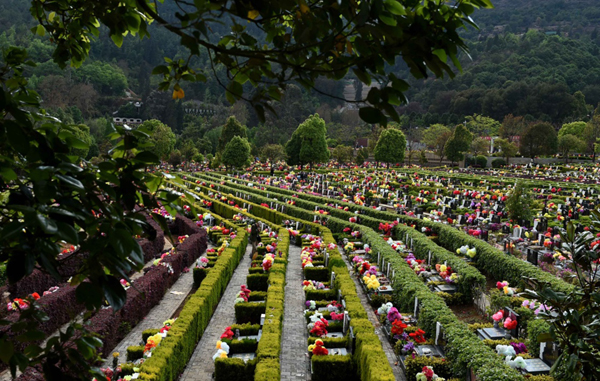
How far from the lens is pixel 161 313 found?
42.0 ft

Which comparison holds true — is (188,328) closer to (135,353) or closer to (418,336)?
(135,353)

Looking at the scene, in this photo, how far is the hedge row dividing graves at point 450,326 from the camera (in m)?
6.84

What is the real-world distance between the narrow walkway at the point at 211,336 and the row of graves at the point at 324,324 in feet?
6.86

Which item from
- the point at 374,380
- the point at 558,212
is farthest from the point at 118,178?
the point at 558,212

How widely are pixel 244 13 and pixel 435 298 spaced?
8.99 meters

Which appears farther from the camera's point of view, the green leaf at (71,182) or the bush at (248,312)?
the bush at (248,312)

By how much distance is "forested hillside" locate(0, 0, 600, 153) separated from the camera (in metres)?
89.2

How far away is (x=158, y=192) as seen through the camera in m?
2.62

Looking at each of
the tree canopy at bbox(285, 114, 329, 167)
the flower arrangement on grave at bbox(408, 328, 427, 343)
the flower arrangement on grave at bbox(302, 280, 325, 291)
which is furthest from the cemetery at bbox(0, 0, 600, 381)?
the tree canopy at bbox(285, 114, 329, 167)

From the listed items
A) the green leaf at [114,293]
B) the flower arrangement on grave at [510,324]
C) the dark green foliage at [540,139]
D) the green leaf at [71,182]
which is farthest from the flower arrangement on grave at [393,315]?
the dark green foliage at [540,139]

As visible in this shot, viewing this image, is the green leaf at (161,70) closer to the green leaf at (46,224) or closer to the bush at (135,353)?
the green leaf at (46,224)

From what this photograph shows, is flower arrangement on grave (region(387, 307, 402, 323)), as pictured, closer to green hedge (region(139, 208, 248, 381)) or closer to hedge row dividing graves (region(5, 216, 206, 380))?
green hedge (region(139, 208, 248, 381))

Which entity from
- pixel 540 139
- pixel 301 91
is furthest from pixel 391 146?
pixel 301 91

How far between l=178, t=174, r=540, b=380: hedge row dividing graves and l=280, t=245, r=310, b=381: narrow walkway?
2.52 meters
